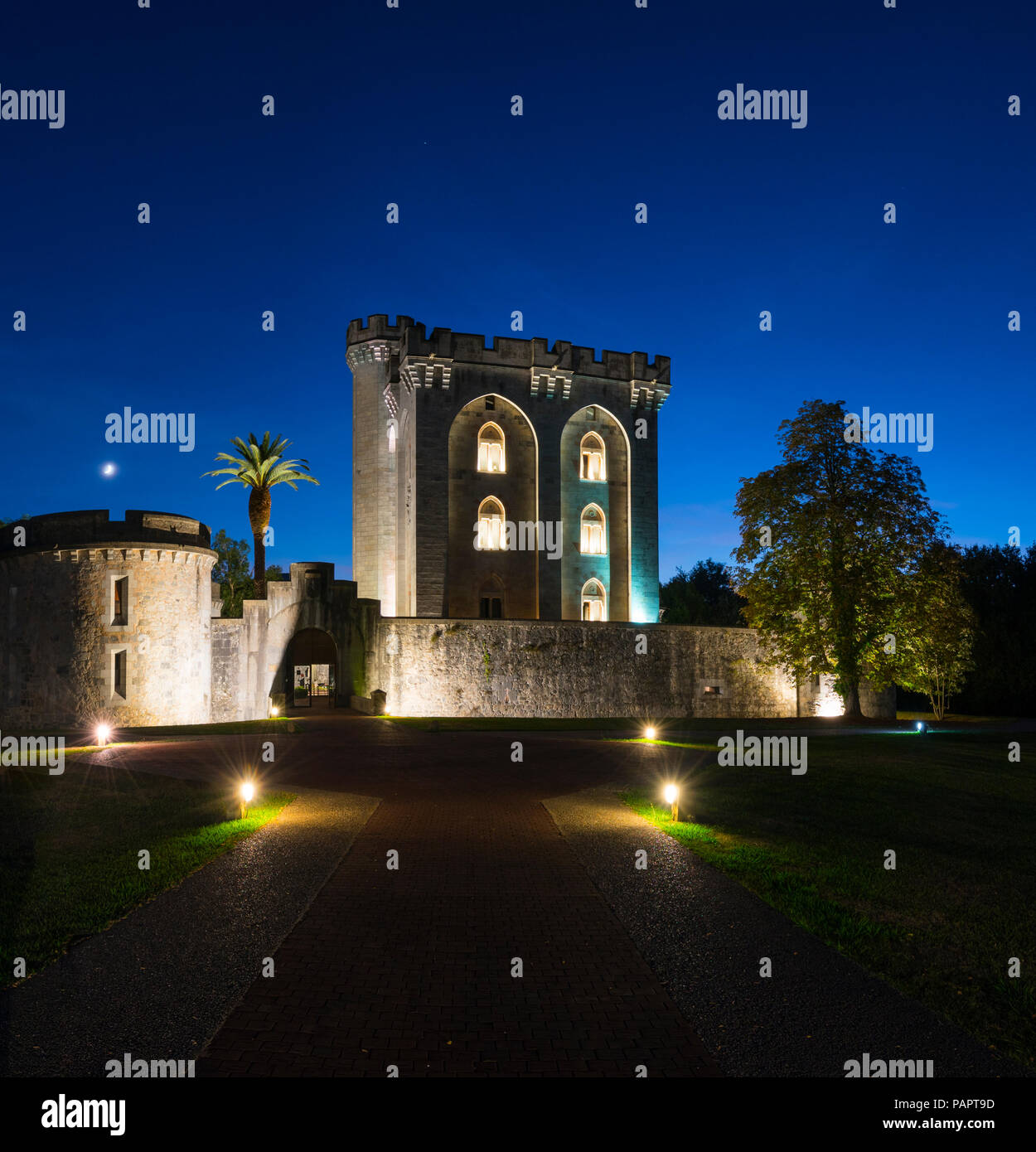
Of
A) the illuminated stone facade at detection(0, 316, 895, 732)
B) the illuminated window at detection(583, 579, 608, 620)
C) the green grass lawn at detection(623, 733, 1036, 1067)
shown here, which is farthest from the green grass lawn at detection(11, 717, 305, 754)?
the illuminated window at detection(583, 579, 608, 620)

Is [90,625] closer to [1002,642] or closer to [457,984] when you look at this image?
[457,984]

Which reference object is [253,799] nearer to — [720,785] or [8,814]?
[8,814]

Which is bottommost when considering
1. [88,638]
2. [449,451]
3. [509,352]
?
[88,638]

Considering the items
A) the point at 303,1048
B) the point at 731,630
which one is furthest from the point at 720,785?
the point at 731,630

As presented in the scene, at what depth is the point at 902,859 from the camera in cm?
1015

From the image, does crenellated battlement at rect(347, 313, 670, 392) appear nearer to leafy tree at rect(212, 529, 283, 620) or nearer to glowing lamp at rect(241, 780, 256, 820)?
leafy tree at rect(212, 529, 283, 620)

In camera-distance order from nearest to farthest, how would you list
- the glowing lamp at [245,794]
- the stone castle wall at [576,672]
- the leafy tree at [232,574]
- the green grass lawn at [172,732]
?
the glowing lamp at [245,794], the green grass lawn at [172,732], the stone castle wall at [576,672], the leafy tree at [232,574]

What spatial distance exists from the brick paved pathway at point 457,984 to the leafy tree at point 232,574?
47923mm

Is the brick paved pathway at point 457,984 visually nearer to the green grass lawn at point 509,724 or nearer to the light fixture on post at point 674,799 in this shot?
the light fixture on post at point 674,799

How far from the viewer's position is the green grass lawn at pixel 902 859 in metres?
6.08

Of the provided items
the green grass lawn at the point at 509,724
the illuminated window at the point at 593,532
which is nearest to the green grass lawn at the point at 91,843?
the green grass lawn at the point at 509,724

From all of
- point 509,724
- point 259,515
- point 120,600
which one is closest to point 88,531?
point 120,600

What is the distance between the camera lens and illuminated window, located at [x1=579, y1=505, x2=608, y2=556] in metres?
45.5

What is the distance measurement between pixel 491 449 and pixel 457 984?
39.3 meters
